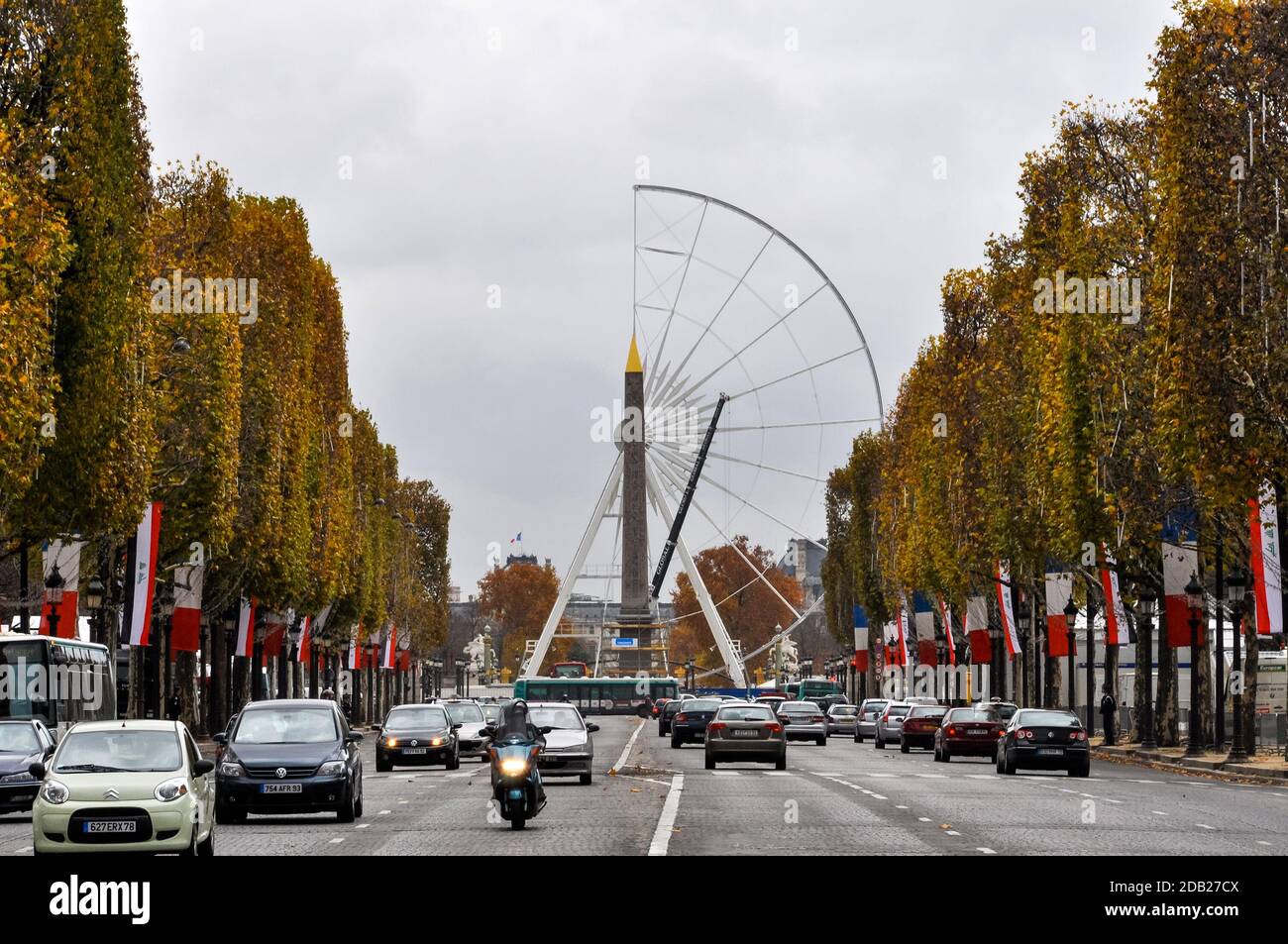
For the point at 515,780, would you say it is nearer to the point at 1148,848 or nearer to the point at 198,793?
the point at 198,793

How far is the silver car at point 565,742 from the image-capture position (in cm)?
4406

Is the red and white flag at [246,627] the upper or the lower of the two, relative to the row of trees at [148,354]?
lower

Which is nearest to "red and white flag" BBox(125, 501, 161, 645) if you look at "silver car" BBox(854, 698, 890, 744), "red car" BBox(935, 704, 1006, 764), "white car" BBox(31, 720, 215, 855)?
"red car" BBox(935, 704, 1006, 764)

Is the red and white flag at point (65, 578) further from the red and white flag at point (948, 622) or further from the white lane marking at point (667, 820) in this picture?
the red and white flag at point (948, 622)

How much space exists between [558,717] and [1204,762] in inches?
686

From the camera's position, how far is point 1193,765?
174 ft

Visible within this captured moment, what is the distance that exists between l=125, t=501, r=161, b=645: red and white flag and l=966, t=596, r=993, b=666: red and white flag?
1532 inches

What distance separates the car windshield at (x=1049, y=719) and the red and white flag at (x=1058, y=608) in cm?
1665

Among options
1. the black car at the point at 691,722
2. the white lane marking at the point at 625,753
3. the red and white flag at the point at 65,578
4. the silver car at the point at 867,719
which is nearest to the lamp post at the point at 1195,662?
the white lane marking at the point at 625,753

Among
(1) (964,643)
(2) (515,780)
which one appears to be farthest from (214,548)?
(1) (964,643)

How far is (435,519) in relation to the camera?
5773 inches

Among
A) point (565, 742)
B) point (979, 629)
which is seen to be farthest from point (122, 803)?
point (979, 629)

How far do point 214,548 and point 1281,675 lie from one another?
180 feet

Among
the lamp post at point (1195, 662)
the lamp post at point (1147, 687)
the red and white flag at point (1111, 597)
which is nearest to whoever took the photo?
the lamp post at point (1195, 662)
